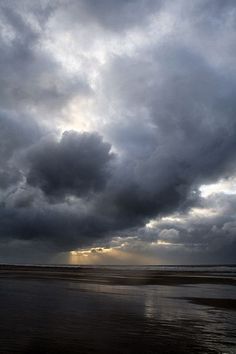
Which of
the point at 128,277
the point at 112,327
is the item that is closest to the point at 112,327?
the point at 112,327

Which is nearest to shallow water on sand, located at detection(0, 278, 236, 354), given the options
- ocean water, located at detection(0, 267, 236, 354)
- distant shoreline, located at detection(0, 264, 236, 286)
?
ocean water, located at detection(0, 267, 236, 354)

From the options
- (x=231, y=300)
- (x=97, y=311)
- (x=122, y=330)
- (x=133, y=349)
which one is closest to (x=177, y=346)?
(x=133, y=349)

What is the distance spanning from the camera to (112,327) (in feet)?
58.3

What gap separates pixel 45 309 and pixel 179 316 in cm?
811

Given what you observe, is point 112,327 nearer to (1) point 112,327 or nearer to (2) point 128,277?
(1) point 112,327

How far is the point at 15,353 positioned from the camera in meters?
12.2

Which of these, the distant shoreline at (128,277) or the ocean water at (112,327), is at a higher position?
the distant shoreline at (128,277)

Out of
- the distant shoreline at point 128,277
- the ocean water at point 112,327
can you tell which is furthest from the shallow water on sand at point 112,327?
the distant shoreline at point 128,277

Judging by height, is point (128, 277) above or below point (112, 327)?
above

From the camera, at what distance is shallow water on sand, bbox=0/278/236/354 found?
13842 mm

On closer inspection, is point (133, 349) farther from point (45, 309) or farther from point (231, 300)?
point (231, 300)

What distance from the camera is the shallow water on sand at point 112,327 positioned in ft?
45.4

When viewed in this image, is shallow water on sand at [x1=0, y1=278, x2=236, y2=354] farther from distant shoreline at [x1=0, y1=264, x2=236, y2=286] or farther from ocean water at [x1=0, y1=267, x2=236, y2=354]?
distant shoreline at [x1=0, y1=264, x2=236, y2=286]

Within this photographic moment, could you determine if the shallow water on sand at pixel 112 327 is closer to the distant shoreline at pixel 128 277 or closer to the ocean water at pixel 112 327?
the ocean water at pixel 112 327
